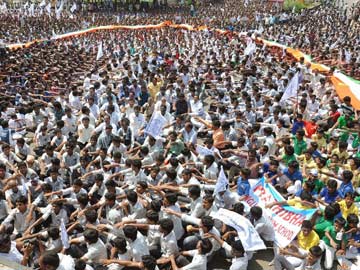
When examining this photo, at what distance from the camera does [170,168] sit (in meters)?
7.06

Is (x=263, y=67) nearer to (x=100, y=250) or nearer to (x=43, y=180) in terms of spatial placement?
(x=43, y=180)

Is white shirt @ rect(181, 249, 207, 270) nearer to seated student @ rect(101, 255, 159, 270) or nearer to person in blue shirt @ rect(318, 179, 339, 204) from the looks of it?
seated student @ rect(101, 255, 159, 270)

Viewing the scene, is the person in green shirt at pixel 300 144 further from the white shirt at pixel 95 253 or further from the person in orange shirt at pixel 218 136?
the white shirt at pixel 95 253

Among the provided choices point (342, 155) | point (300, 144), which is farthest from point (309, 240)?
point (300, 144)

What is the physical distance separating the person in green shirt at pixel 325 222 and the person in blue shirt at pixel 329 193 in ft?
1.91

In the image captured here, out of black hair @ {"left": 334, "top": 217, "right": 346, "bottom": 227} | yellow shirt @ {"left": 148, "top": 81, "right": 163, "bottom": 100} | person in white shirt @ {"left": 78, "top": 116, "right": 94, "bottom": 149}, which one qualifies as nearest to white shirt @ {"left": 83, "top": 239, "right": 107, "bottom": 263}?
black hair @ {"left": 334, "top": 217, "right": 346, "bottom": 227}

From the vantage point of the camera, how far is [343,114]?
1012cm

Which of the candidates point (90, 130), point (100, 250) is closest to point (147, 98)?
point (90, 130)

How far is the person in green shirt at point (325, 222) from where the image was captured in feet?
19.2

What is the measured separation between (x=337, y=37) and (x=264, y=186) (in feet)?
58.7

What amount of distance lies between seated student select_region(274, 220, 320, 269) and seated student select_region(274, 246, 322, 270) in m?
0.04

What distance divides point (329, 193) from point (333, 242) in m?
1.02

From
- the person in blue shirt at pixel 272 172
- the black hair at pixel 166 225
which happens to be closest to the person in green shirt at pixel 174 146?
the person in blue shirt at pixel 272 172

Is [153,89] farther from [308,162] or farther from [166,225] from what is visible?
[166,225]
